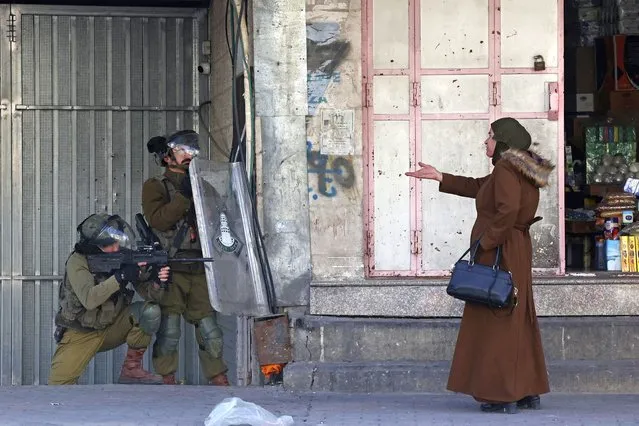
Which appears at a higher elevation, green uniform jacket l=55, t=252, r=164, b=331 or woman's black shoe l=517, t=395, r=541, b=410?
green uniform jacket l=55, t=252, r=164, b=331

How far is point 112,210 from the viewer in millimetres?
11562

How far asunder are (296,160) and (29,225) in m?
3.36

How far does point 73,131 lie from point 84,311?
2553 millimetres

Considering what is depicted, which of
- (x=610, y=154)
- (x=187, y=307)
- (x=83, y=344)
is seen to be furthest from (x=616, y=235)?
(x=83, y=344)

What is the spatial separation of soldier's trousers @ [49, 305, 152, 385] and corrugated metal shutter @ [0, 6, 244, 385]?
1739mm

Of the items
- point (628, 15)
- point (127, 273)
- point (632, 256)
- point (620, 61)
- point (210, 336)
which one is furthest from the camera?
point (620, 61)

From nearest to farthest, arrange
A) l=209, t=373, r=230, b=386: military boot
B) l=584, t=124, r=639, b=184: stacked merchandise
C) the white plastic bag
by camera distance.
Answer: the white plastic bag, l=209, t=373, r=230, b=386: military boot, l=584, t=124, r=639, b=184: stacked merchandise

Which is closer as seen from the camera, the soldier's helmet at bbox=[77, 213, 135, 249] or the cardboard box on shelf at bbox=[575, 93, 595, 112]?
the soldier's helmet at bbox=[77, 213, 135, 249]

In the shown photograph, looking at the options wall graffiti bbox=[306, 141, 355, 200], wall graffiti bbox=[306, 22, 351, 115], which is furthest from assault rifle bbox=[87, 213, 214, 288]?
wall graffiti bbox=[306, 22, 351, 115]

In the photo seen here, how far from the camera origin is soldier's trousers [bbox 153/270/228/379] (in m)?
9.84

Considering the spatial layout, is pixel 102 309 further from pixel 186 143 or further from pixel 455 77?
pixel 455 77

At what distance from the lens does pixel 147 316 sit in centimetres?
961

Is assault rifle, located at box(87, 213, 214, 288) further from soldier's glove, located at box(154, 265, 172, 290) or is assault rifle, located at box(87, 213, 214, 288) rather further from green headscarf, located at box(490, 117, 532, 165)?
green headscarf, located at box(490, 117, 532, 165)

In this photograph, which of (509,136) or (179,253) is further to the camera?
(179,253)
